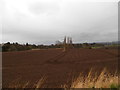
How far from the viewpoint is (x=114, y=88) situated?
461 centimetres

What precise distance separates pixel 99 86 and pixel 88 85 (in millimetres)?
412

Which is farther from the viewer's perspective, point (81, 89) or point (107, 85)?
point (107, 85)

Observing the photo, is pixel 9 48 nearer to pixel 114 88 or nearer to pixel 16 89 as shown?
pixel 16 89

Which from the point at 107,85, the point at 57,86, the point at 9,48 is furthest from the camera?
the point at 9,48

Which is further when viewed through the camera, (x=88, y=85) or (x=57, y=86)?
(x=57, y=86)

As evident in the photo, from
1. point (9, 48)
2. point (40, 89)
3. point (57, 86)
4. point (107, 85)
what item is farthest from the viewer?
point (9, 48)

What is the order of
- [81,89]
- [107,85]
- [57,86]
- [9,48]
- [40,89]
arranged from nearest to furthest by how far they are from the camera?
1. [81,89]
2. [107,85]
3. [40,89]
4. [57,86]
5. [9,48]

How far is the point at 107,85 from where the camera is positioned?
4.88 m

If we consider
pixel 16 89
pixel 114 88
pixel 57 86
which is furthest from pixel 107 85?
pixel 16 89

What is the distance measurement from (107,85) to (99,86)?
0.39 meters

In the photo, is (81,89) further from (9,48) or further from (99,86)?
(9,48)

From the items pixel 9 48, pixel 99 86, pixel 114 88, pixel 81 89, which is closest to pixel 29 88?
pixel 81 89

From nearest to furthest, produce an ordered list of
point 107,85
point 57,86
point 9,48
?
point 107,85 < point 57,86 < point 9,48

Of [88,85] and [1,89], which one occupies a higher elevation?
[88,85]
